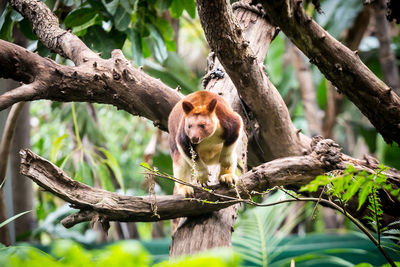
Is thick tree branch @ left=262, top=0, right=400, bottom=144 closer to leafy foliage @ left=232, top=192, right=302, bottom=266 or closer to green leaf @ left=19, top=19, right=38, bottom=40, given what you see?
leafy foliage @ left=232, top=192, right=302, bottom=266

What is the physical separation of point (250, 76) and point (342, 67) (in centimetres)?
59

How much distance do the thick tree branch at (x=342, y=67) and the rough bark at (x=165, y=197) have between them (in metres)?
0.36

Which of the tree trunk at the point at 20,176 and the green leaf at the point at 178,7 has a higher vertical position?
the green leaf at the point at 178,7

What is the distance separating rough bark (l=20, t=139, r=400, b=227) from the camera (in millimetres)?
2004

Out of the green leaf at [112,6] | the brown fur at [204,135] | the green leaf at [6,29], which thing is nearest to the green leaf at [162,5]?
the green leaf at [112,6]

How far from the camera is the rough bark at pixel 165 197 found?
200 cm

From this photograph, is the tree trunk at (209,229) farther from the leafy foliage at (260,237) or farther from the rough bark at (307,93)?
the rough bark at (307,93)

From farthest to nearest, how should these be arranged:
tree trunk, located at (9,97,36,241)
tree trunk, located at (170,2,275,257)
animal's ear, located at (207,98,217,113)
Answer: tree trunk, located at (9,97,36,241) → animal's ear, located at (207,98,217,113) → tree trunk, located at (170,2,275,257)

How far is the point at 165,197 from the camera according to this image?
7.65ft

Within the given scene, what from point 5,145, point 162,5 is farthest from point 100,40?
point 5,145

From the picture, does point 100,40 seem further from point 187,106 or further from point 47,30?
point 187,106

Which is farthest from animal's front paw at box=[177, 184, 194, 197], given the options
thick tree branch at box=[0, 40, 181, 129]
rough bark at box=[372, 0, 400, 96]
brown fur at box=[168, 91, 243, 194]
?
rough bark at box=[372, 0, 400, 96]

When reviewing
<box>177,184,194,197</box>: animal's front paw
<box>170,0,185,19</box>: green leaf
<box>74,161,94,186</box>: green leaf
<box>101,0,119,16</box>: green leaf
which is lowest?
<box>177,184,194,197</box>: animal's front paw

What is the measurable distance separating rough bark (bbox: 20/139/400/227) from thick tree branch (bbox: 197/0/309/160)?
0.32 meters
